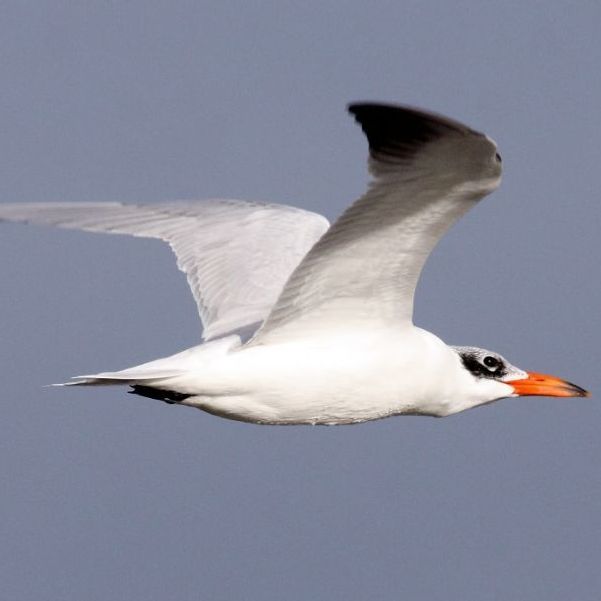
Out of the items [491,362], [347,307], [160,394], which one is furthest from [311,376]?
[491,362]

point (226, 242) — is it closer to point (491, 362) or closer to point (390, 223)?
point (491, 362)

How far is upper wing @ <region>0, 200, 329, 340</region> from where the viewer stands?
10969 mm

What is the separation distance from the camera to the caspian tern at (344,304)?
8.17 meters

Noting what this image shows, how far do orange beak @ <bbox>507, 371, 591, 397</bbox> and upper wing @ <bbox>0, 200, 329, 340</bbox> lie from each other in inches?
67.4

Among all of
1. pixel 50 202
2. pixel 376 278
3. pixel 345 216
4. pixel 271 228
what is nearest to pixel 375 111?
pixel 345 216

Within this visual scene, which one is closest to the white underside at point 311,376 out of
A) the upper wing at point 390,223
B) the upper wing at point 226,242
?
the upper wing at point 390,223

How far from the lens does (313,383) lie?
9.76 metres

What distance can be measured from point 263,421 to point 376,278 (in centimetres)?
114

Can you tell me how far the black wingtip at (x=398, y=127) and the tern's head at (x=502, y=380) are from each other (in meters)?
2.82

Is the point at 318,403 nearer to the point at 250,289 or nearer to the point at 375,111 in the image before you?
the point at 250,289

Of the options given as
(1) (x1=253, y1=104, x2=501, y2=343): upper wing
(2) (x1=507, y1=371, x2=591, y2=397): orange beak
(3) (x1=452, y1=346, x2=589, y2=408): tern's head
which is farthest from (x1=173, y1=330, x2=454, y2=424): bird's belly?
(2) (x1=507, y1=371, x2=591, y2=397): orange beak

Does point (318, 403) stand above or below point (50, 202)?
below

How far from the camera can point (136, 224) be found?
37.1 ft

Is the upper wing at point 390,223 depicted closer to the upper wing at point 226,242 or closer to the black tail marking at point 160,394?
the black tail marking at point 160,394
